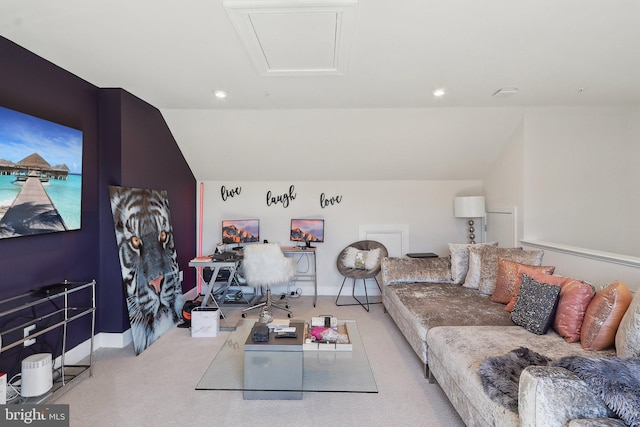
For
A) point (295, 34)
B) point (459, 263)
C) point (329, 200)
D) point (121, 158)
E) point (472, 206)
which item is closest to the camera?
point (295, 34)

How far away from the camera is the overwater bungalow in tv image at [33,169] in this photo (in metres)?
2.22

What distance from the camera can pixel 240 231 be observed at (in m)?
4.93

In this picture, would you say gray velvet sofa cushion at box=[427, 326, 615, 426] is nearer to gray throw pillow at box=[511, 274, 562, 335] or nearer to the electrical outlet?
gray throw pillow at box=[511, 274, 562, 335]

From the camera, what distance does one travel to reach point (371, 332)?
3.55m

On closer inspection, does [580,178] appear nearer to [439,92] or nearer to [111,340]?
[439,92]

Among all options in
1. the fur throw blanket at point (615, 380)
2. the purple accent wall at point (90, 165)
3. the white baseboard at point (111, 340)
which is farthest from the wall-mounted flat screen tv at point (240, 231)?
the fur throw blanket at point (615, 380)

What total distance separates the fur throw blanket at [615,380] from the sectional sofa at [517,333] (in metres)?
0.01

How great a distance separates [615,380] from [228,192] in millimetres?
4698

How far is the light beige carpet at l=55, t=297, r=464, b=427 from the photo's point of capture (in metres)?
2.10

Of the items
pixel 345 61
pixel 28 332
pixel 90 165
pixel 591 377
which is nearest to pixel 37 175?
pixel 90 165

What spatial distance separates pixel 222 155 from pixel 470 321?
3617 mm

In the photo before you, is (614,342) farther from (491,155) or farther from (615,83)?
(491,155)

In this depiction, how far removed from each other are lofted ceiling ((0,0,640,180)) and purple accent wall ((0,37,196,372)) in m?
0.16

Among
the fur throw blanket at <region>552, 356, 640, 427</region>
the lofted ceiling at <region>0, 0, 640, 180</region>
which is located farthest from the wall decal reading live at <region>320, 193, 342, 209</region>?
the fur throw blanket at <region>552, 356, 640, 427</region>
